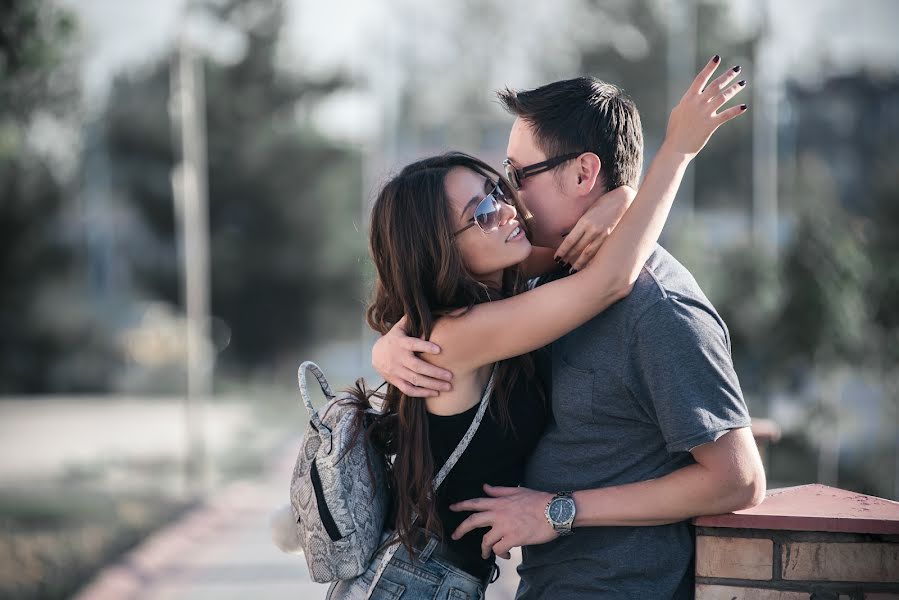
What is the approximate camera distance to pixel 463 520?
2463 millimetres

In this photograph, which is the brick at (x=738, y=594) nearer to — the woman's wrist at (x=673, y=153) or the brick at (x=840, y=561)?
the brick at (x=840, y=561)

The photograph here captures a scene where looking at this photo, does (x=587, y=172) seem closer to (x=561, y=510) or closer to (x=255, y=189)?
(x=561, y=510)

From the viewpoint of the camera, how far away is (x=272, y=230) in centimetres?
2967

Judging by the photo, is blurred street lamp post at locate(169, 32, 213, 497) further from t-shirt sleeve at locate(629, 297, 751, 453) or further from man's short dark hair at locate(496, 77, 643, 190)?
t-shirt sleeve at locate(629, 297, 751, 453)

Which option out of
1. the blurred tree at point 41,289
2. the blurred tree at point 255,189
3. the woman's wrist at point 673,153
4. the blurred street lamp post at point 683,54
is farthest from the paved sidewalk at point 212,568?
the blurred tree at point 255,189

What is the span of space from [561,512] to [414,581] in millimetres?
404

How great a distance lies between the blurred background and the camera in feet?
40.3

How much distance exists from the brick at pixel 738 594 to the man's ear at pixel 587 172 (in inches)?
38.1

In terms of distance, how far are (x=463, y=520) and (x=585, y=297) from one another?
626mm

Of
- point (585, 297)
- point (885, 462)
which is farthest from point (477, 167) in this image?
point (885, 462)

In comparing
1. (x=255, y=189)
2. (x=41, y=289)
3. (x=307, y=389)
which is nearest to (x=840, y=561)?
(x=307, y=389)

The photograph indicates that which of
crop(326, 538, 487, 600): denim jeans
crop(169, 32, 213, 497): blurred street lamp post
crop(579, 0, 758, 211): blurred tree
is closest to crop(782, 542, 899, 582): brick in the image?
crop(326, 538, 487, 600): denim jeans

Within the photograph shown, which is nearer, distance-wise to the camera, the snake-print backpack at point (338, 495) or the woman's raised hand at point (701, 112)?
the woman's raised hand at point (701, 112)

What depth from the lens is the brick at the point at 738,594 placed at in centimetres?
225
